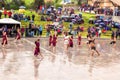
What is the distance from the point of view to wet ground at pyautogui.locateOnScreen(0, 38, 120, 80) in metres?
21.7

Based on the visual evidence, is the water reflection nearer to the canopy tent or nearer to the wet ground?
the wet ground

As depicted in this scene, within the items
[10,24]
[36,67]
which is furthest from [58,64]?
[10,24]

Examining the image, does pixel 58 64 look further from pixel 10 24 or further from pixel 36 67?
pixel 10 24

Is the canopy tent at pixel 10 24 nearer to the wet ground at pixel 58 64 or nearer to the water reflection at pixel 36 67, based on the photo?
the wet ground at pixel 58 64

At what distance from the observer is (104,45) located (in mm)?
38344

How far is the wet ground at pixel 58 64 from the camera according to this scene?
21688 mm

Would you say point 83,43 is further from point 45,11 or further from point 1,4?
point 1,4

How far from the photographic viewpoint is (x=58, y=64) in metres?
25.5

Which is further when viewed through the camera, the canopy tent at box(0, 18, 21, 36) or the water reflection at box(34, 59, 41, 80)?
the canopy tent at box(0, 18, 21, 36)

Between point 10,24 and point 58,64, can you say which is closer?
point 58,64

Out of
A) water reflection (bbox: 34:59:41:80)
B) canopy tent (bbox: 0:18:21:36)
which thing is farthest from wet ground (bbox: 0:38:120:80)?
canopy tent (bbox: 0:18:21:36)

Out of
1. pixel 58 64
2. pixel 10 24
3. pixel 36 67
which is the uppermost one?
pixel 10 24

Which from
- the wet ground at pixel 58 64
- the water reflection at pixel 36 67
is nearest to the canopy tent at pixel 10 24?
the wet ground at pixel 58 64

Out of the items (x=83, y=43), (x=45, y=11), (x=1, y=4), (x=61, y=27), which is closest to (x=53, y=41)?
(x=83, y=43)
